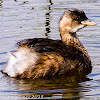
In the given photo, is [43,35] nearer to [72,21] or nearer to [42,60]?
[72,21]

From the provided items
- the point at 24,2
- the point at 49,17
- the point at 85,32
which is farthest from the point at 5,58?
the point at 24,2

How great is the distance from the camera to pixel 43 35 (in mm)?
10570

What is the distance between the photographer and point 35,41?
793cm

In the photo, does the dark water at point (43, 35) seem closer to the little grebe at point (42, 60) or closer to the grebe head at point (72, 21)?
the little grebe at point (42, 60)

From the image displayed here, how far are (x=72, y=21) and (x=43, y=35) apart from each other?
1874mm

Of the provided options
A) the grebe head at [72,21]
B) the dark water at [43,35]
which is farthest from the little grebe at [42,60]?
the grebe head at [72,21]

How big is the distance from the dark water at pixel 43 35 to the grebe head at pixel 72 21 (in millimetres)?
776

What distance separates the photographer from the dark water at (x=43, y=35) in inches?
277

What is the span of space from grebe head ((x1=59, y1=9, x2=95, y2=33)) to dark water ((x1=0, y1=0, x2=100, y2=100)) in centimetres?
78

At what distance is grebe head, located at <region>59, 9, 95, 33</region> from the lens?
346 inches

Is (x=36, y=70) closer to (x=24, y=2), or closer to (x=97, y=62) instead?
(x=97, y=62)

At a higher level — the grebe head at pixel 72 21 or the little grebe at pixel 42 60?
the grebe head at pixel 72 21

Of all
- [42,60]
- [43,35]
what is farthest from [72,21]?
[43,35]

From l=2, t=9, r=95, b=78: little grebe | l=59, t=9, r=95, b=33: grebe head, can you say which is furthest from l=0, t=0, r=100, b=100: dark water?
l=59, t=9, r=95, b=33: grebe head
